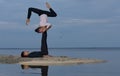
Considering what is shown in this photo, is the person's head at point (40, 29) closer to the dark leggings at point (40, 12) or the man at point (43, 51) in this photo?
Answer: the man at point (43, 51)

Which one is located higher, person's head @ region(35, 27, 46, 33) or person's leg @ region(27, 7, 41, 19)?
person's leg @ region(27, 7, 41, 19)

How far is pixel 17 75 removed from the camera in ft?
64.5

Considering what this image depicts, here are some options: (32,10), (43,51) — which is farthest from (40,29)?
(43,51)

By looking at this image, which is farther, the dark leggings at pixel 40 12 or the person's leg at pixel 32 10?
the person's leg at pixel 32 10

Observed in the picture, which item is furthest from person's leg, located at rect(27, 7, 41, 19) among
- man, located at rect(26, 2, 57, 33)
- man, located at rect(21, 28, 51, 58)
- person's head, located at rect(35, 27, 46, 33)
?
man, located at rect(21, 28, 51, 58)

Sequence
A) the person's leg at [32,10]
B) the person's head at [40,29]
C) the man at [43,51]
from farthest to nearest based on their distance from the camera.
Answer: the man at [43,51] → the person's leg at [32,10] → the person's head at [40,29]

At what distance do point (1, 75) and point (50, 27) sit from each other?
816 centimetres

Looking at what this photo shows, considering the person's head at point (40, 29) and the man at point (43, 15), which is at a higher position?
the man at point (43, 15)

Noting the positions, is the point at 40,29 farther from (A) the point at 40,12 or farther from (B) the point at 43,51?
(B) the point at 43,51

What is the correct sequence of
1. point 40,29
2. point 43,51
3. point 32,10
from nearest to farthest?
1. point 40,29
2. point 32,10
3. point 43,51

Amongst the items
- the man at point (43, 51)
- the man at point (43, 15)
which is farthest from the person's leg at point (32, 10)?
the man at point (43, 51)

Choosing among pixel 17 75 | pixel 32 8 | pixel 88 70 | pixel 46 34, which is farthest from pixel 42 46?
pixel 17 75

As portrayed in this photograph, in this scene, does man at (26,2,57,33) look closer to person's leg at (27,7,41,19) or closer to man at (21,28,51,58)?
person's leg at (27,7,41,19)

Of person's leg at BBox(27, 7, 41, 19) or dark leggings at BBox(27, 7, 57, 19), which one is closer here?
dark leggings at BBox(27, 7, 57, 19)
